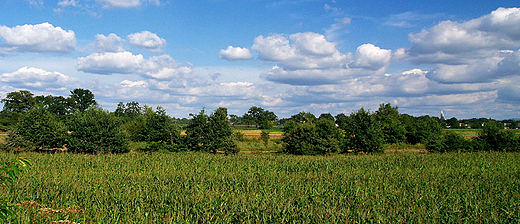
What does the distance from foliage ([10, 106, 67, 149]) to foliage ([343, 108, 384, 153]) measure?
32535 millimetres

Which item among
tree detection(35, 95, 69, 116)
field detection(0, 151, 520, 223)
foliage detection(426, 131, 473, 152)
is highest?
tree detection(35, 95, 69, 116)

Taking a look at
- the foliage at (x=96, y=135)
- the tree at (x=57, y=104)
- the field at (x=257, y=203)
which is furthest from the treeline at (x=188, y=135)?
the tree at (x=57, y=104)

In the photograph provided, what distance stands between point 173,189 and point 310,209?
519 centimetres

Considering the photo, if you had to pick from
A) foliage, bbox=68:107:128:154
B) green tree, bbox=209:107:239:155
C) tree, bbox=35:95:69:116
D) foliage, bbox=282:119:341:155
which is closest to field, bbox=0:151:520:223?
green tree, bbox=209:107:239:155

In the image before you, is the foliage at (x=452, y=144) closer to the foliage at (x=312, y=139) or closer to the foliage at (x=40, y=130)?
the foliage at (x=312, y=139)

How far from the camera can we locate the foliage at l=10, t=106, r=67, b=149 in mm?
30516

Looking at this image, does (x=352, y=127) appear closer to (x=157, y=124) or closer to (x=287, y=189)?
(x=157, y=124)

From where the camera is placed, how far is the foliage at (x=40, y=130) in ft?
100

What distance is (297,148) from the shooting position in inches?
1375

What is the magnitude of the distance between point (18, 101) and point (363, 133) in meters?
98.9

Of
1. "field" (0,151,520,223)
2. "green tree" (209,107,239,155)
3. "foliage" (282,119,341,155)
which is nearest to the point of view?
"field" (0,151,520,223)

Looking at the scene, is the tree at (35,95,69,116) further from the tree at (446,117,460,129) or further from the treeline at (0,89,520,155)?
the tree at (446,117,460,129)

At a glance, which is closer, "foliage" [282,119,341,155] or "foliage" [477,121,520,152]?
"foliage" [282,119,341,155]

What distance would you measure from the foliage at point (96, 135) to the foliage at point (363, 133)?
26.3 meters
